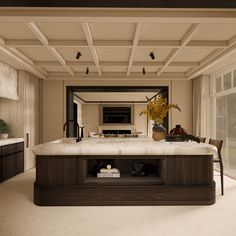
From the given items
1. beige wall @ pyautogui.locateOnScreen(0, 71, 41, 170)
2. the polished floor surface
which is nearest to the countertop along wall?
beige wall @ pyautogui.locateOnScreen(0, 71, 41, 170)

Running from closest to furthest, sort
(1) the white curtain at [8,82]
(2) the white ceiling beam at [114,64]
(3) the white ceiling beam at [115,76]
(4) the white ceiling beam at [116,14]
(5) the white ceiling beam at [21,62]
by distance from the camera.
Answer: (4) the white ceiling beam at [116,14]
(5) the white ceiling beam at [21,62]
(1) the white curtain at [8,82]
(2) the white ceiling beam at [114,64]
(3) the white ceiling beam at [115,76]

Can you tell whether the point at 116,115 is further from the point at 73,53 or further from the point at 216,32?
the point at 216,32

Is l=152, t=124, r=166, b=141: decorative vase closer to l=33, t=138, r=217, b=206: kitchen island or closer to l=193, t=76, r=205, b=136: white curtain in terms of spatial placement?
l=33, t=138, r=217, b=206: kitchen island

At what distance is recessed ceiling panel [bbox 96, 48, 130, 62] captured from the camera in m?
4.72

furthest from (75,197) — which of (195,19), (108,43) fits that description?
(195,19)

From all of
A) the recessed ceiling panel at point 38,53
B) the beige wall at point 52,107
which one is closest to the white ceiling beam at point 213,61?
the recessed ceiling panel at point 38,53

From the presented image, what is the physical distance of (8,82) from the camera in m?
5.52

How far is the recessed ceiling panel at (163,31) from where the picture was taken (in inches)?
137

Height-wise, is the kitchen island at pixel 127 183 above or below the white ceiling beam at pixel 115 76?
below

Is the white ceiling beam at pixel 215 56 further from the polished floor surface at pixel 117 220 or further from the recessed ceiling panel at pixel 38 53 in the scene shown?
the recessed ceiling panel at pixel 38 53

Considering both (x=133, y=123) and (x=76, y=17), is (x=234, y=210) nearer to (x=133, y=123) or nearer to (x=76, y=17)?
(x=76, y=17)

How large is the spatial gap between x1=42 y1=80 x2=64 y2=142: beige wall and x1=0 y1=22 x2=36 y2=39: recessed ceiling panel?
126 inches

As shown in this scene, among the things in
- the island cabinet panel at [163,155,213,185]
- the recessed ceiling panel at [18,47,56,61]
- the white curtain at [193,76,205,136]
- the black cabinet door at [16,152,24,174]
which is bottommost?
the black cabinet door at [16,152,24,174]

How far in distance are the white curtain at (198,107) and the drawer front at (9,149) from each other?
4428 millimetres
